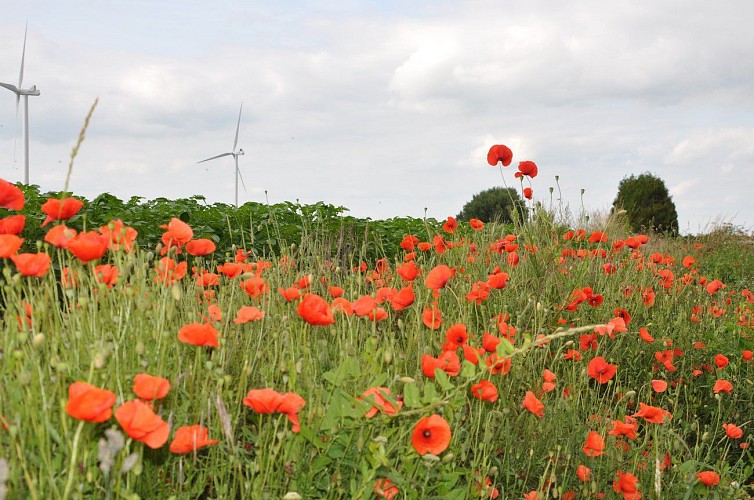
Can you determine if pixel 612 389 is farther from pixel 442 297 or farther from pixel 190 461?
pixel 190 461

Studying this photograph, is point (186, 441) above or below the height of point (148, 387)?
below

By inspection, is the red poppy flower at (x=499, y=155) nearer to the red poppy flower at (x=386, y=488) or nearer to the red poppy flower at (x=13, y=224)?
the red poppy flower at (x=386, y=488)

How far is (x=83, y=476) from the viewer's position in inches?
70.4

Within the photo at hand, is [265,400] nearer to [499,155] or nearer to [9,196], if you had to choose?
[9,196]

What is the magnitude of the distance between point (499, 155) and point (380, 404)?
8.77 ft

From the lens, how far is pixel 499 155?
14.6ft

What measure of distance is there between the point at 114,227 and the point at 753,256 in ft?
50.8

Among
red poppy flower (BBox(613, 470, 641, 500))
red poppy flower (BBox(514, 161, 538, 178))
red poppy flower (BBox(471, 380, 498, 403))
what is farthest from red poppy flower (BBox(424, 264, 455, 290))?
red poppy flower (BBox(514, 161, 538, 178))

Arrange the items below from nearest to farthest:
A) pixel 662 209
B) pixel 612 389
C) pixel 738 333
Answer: pixel 612 389 < pixel 738 333 < pixel 662 209

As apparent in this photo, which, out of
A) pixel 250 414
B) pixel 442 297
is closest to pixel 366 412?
pixel 250 414

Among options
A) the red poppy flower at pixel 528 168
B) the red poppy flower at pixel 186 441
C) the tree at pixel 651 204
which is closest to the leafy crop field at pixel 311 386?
the red poppy flower at pixel 186 441

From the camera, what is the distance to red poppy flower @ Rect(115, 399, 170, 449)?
1.62m

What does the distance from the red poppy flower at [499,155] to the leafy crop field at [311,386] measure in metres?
0.55

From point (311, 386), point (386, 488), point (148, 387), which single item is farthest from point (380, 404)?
point (148, 387)
